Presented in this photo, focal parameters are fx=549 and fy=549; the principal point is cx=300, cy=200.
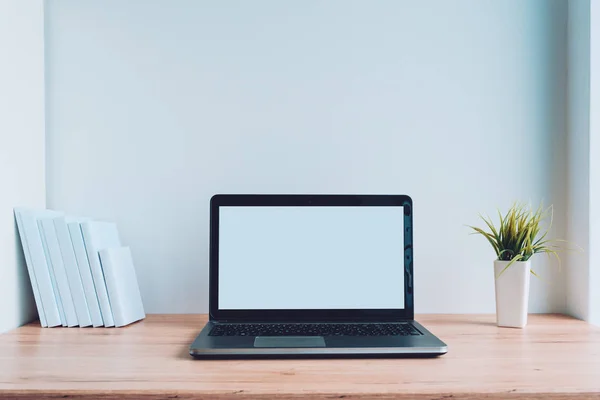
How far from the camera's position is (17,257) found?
1.17 meters

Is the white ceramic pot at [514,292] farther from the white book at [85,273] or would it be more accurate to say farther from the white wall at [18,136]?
the white wall at [18,136]

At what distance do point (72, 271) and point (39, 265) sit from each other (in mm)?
75

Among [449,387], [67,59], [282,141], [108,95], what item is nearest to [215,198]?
[282,141]

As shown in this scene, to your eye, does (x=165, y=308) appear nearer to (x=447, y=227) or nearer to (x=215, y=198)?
(x=215, y=198)

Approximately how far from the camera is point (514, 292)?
3.78 ft

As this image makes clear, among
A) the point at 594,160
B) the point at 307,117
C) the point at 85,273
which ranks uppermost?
the point at 307,117

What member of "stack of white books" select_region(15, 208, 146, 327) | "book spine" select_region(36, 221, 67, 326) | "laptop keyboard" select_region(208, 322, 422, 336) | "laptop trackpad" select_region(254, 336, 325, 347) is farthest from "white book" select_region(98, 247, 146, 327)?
"laptop trackpad" select_region(254, 336, 325, 347)

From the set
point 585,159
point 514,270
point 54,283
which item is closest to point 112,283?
point 54,283

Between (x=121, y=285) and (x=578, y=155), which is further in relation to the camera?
(x=578, y=155)

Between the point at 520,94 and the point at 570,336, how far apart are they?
0.58m

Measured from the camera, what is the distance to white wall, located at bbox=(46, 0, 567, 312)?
51.8 inches

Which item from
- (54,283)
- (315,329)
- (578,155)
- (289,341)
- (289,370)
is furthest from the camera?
(578,155)

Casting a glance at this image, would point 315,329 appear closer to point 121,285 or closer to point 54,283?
point 121,285

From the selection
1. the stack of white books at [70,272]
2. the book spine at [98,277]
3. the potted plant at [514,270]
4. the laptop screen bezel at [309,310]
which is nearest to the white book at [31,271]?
the stack of white books at [70,272]
